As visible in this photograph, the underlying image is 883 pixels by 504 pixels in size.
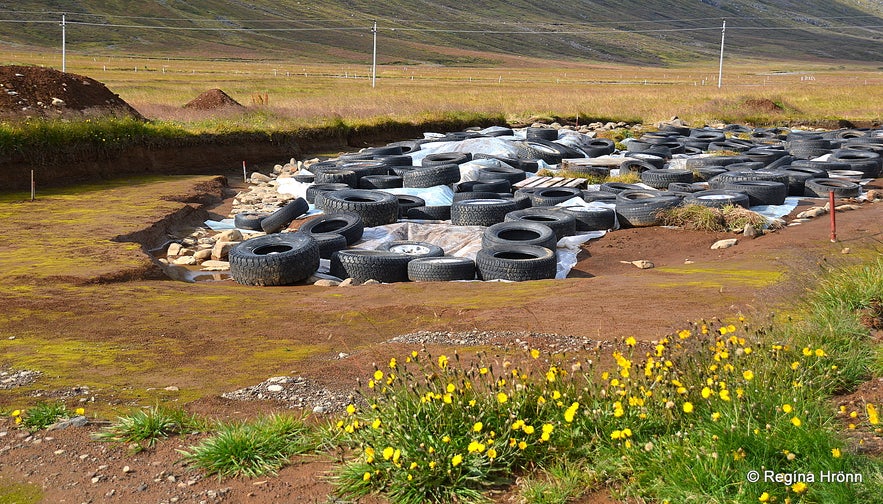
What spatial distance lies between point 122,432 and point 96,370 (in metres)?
2.12

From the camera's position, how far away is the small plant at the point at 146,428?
16.9 feet

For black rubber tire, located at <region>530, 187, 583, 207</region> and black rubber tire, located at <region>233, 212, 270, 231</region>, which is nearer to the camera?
black rubber tire, located at <region>233, 212, 270, 231</region>

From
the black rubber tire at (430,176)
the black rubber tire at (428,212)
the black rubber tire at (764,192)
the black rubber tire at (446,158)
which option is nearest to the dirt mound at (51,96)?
the black rubber tire at (446,158)

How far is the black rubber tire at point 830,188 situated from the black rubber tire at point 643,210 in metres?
4.63

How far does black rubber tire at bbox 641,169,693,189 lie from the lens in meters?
19.4

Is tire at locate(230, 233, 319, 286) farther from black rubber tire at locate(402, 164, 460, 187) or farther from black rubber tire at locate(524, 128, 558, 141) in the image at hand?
black rubber tire at locate(524, 128, 558, 141)

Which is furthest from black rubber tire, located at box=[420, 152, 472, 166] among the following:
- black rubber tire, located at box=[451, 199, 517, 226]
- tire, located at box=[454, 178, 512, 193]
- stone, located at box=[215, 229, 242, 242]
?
stone, located at box=[215, 229, 242, 242]

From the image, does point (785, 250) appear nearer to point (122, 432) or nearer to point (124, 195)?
point (122, 432)

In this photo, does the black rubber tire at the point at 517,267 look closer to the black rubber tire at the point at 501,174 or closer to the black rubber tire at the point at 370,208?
the black rubber tire at the point at 370,208

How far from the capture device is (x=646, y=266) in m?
13.1

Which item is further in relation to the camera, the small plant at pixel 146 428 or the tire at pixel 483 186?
the tire at pixel 483 186

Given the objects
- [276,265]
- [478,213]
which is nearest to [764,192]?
[478,213]

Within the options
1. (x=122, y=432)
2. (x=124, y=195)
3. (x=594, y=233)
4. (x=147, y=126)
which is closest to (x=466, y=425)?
(x=122, y=432)

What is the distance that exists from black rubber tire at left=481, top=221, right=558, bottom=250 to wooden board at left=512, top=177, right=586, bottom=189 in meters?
4.62
